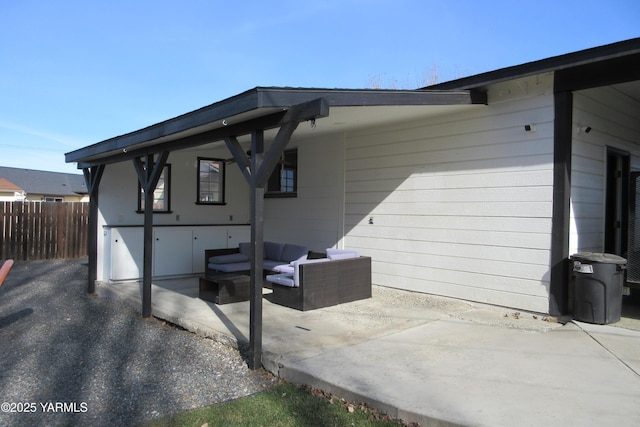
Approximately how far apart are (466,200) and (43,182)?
39401 millimetres

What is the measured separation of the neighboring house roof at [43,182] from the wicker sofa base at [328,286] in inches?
1272

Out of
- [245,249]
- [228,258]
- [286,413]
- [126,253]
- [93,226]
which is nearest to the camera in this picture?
[286,413]

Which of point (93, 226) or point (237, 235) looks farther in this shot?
point (237, 235)

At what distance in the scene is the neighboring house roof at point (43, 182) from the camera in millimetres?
34062

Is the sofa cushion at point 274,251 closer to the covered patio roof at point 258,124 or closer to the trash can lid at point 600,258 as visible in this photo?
the covered patio roof at point 258,124

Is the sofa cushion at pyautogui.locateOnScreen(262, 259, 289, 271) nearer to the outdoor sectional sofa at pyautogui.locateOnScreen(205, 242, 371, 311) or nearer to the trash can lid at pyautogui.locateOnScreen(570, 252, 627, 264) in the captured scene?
the outdoor sectional sofa at pyautogui.locateOnScreen(205, 242, 371, 311)

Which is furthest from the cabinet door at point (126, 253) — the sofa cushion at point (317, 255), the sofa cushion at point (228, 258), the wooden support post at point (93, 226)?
the sofa cushion at point (317, 255)

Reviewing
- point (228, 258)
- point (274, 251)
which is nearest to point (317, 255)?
point (274, 251)

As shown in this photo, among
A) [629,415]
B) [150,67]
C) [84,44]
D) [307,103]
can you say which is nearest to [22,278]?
[84,44]

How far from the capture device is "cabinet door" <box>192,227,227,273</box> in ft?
29.6

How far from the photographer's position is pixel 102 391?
3.62 meters

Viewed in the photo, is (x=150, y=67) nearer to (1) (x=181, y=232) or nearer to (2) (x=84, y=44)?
(2) (x=84, y=44)

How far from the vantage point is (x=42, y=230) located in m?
12.2

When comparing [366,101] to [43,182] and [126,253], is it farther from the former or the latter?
[43,182]
